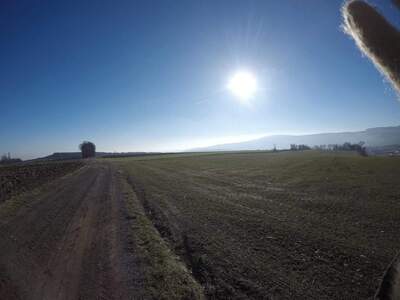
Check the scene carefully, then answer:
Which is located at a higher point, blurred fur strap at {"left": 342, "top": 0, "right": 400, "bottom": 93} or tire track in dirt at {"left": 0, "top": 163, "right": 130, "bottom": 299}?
blurred fur strap at {"left": 342, "top": 0, "right": 400, "bottom": 93}

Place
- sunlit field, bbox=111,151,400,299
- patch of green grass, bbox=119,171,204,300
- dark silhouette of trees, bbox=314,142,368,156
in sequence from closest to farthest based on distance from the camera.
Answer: patch of green grass, bbox=119,171,204,300 < sunlit field, bbox=111,151,400,299 < dark silhouette of trees, bbox=314,142,368,156

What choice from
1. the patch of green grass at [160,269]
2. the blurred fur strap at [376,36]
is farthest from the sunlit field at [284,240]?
the blurred fur strap at [376,36]

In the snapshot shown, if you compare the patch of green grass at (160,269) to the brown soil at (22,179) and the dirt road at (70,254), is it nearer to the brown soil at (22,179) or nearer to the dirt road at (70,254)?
the dirt road at (70,254)

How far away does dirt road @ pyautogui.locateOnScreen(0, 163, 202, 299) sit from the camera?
474 cm

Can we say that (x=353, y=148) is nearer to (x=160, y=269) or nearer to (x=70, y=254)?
(x=160, y=269)

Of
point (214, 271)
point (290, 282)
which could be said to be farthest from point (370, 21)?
point (214, 271)

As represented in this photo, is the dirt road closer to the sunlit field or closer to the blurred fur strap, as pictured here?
the sunlit field

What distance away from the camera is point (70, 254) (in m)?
6.37

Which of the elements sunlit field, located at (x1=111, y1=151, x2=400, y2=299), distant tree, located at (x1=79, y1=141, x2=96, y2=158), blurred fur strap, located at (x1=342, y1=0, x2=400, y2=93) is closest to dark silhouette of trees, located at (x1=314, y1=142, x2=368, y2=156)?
sunlit field, located at (x1=111, y1=151, x2=400, y2=299)

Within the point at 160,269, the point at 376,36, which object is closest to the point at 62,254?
the point at 160,269

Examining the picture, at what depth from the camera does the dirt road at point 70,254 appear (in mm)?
4738

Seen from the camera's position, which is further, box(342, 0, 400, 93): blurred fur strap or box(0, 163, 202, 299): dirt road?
box(0, 163, 202, 299): dirt road

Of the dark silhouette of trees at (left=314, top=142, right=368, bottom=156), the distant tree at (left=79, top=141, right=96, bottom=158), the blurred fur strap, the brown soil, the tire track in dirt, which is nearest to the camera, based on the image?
the blurred fur strap

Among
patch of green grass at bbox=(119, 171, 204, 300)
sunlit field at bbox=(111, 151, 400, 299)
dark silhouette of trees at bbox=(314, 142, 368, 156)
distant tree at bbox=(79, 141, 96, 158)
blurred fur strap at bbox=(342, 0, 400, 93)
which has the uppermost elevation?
distant tree at bbox=(79, 141, 96, 158)
